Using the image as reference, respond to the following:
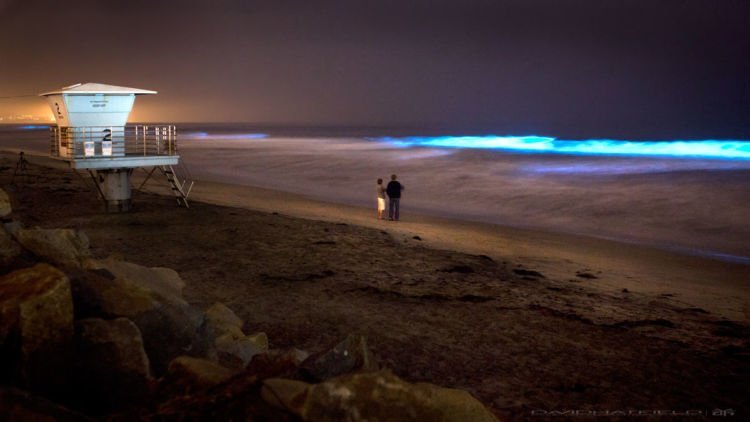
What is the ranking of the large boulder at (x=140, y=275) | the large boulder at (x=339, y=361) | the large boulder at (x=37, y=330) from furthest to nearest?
the large boulder at (x=140, y=275) → the large boulder at (x=339, y=361) → the large boulder at (x=37, y=330)

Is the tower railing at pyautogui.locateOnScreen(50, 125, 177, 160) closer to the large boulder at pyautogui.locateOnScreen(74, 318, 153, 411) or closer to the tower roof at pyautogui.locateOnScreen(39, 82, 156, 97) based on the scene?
the tower roof at pyautogui.locateOnScreen(39, 82, 156, 97)

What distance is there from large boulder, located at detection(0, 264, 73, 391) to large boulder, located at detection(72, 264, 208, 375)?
0.57 m

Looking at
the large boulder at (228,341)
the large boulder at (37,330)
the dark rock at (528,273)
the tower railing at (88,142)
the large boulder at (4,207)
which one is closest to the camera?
the large boulder at (37,330)

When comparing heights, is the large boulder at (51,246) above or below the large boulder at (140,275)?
above

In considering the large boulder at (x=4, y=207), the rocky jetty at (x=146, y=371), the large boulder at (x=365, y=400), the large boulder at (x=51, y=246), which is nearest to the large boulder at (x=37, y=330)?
the rocky jetty at (x=146, y=371)

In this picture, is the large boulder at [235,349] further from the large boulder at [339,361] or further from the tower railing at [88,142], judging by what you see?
the tower railing at [88,142]

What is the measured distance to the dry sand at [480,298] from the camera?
847 centimetres

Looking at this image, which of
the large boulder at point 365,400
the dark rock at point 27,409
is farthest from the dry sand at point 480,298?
the dark rock at point 27,409

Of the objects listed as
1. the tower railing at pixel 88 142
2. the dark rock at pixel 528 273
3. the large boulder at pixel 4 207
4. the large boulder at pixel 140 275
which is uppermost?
the tower railing at pixel 88 142

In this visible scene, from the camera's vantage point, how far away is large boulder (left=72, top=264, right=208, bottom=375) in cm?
557

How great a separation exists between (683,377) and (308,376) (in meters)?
5.85

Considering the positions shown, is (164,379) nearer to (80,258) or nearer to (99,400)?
(99,400)

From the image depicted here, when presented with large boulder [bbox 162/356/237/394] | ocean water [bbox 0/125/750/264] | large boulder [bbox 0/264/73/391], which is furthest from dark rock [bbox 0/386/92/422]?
ocean water [bbox 0/125/750/264]

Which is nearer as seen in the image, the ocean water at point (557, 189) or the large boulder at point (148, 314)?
the large boulder at point (148, 314)
